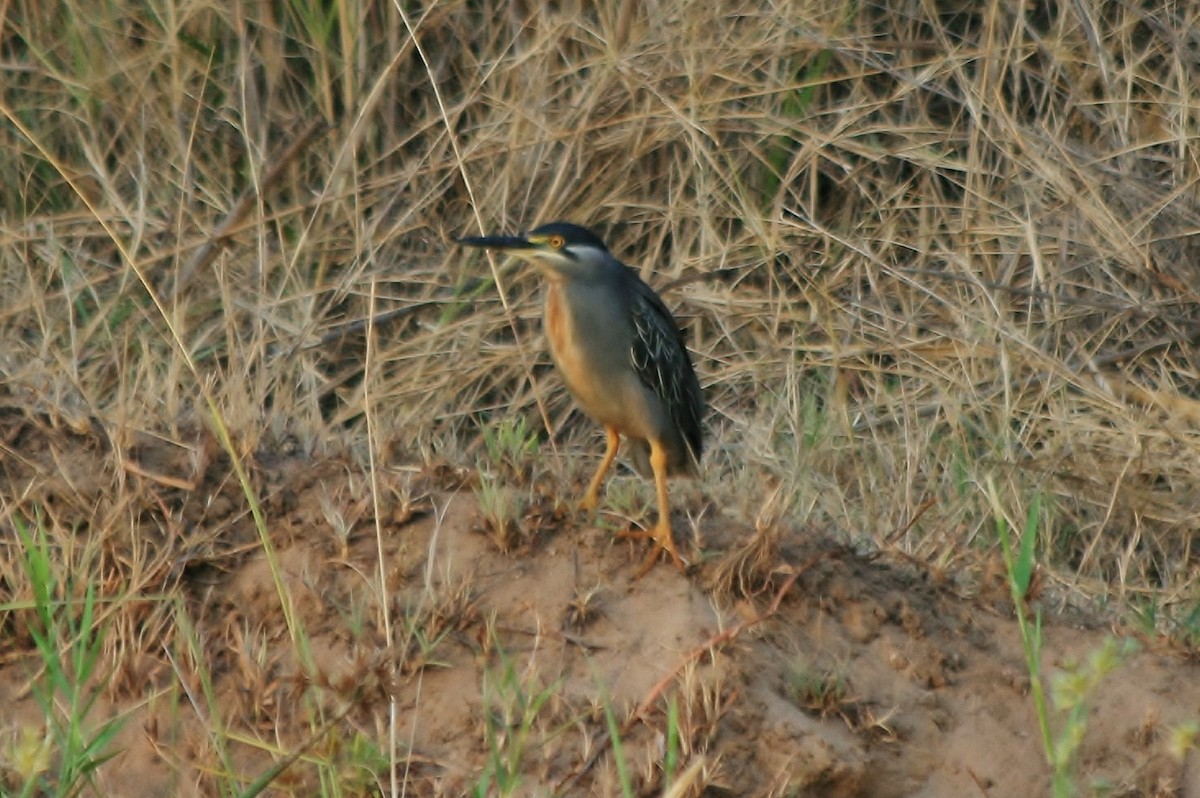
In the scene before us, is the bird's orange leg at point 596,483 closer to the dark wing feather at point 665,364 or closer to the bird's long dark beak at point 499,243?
the dark wing feather at point 665,364

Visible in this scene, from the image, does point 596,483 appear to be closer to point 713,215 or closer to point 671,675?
point 671,675

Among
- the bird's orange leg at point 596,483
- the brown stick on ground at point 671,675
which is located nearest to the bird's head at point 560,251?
the bird's orange leg at point 596,483

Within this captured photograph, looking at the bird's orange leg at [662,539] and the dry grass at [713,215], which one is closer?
the bird's orange leg at [662,539]

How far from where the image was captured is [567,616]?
371cm

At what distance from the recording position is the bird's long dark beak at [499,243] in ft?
13.6

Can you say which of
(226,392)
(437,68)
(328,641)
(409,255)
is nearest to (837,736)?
(328,641)

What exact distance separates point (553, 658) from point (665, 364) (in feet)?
3.64

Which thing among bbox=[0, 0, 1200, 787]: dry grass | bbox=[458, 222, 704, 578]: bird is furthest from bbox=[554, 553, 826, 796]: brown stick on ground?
bbox=[0, 0, 1200, 787]: dry grass

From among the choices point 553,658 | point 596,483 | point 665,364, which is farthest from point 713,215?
point 553,658

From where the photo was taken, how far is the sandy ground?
3.45m

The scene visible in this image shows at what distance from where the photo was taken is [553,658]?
11.9 feet

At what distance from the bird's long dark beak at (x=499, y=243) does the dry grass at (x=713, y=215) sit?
853 millimetres

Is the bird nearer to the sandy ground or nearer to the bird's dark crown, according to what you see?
the bird's dark crown

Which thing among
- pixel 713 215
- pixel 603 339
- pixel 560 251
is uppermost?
pixel 560 251
